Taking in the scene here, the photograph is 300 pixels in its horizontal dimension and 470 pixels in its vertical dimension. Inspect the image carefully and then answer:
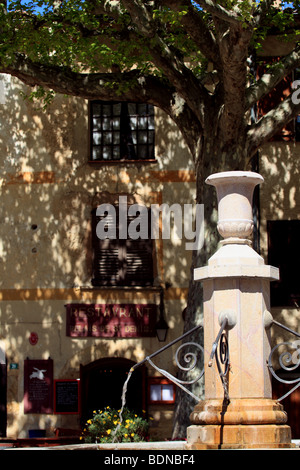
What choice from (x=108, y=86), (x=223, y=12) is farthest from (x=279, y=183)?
(x=223, y=12)

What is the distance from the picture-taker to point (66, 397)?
1917 cm

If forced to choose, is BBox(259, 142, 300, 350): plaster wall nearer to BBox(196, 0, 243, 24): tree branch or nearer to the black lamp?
the black lamp

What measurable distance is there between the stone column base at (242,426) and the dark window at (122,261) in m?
10.7

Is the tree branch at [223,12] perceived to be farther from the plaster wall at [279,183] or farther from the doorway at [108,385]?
the doorway at [108,385]

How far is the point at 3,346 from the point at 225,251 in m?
11.4

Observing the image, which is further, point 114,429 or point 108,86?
point 108,86

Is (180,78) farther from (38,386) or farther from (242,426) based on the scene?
(38,386)

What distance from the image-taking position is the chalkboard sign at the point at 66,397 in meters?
19.1

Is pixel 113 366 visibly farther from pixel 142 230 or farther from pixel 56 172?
pixel 56 172

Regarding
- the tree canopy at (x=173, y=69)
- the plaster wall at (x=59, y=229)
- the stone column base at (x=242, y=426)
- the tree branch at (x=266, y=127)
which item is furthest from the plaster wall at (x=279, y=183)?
the stone column base at (x=242, y=426)

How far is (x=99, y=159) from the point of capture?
2025cm

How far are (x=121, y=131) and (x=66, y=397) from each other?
5835mm
